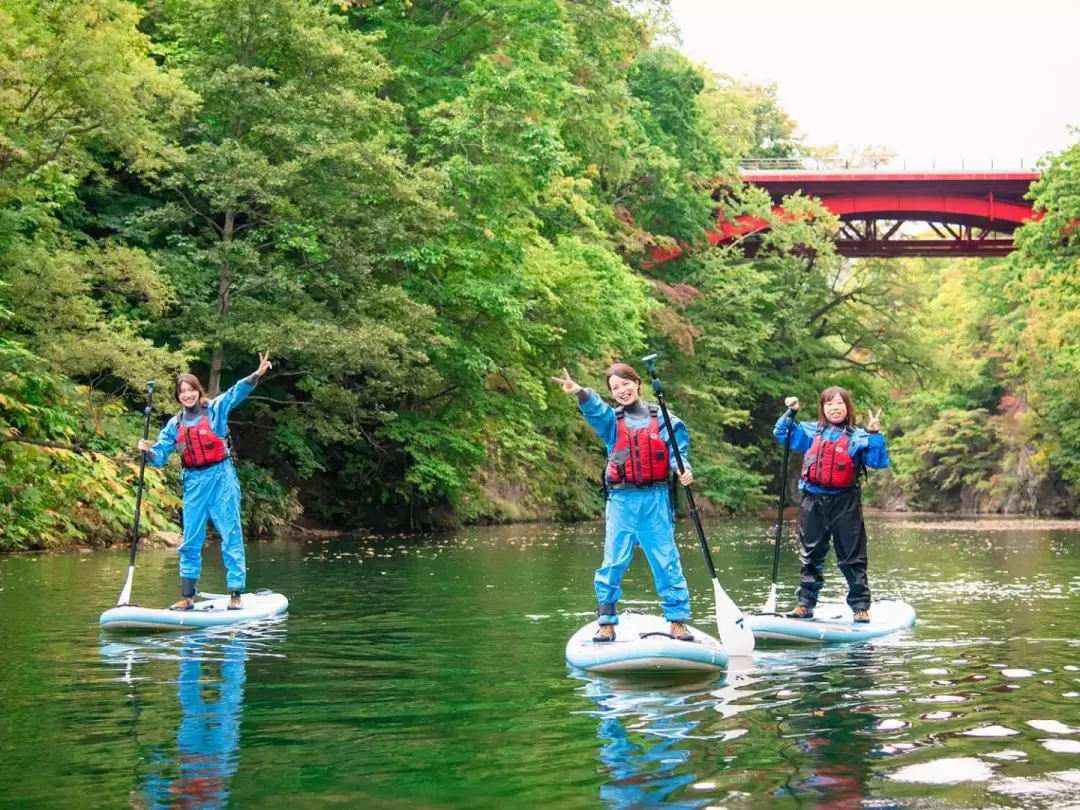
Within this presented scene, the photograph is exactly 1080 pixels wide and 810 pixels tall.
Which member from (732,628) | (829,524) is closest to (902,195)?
(829,524)

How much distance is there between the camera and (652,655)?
8430 mm

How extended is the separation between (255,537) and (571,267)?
9.59 metres

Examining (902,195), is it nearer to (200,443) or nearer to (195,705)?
(200,443)

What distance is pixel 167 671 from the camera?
28.7 feet

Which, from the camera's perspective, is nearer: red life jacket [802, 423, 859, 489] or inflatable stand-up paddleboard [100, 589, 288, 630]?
inflatable stand-up paddleboard [100, 589, 288, 630]

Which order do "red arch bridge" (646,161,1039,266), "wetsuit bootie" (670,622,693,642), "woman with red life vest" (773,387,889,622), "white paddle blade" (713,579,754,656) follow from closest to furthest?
"wetsuit bootie" (670,622,693,642), "white paddle blade" (713,579,754,656), "woman with red life vest" (773,387,889,622), "red arch bridge" (646,161,1039,266)

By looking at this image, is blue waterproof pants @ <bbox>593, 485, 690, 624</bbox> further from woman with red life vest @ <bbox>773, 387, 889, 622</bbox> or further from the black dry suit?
the black dry suit

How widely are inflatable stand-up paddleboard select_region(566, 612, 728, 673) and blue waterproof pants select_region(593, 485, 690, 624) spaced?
0.81 feet

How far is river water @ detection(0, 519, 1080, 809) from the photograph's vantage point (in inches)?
215

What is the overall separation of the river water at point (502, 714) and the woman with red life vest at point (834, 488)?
2.23 ft

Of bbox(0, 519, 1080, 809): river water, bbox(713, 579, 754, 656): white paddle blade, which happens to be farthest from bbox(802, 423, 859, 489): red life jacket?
bbox(713, 579, 754, 656): white paddle blade

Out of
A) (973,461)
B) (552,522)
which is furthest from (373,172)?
(973,461)

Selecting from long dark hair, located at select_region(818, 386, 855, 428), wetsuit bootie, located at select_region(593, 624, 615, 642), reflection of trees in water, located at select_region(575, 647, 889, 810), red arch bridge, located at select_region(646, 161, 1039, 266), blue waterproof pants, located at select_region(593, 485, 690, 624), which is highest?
red arch bridge, located at select_region(646, 161, 1039, 266)

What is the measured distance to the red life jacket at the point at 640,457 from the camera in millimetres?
8938
